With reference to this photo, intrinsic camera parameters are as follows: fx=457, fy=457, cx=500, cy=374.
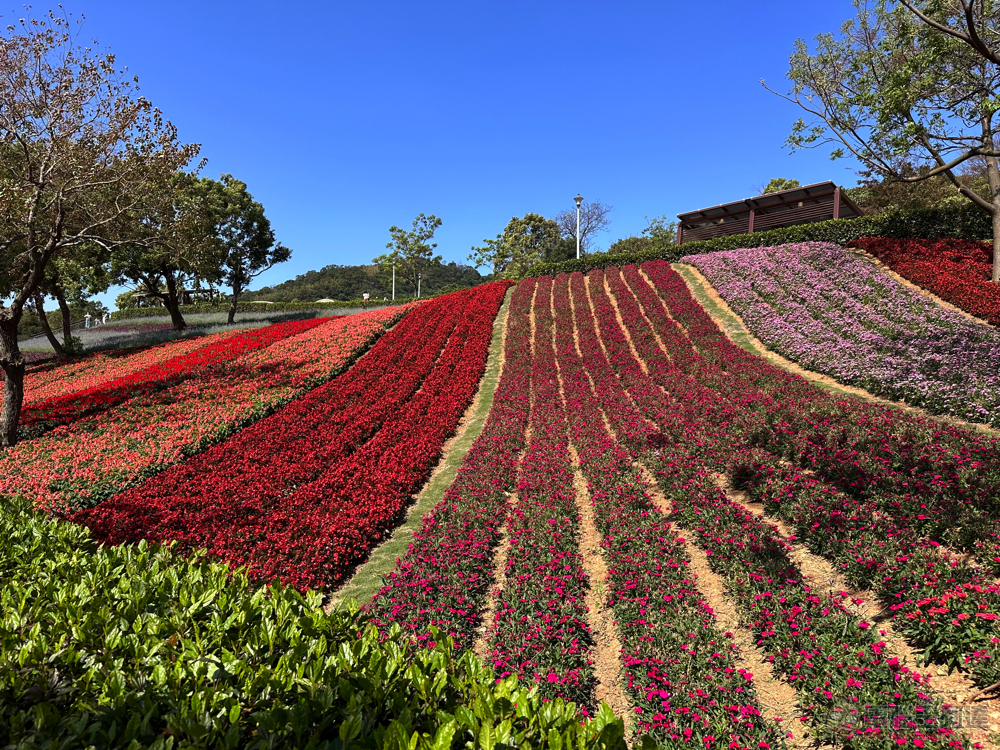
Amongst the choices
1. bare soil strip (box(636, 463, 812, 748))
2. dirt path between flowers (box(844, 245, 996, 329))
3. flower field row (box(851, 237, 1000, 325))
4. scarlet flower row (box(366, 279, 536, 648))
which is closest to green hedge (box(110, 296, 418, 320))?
dirt path between flowers (box(844, 245, 996, 329))

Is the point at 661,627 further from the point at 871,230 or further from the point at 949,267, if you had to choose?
the point at 871,230

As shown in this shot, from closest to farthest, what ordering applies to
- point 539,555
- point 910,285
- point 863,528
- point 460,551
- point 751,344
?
point 863,528, point 539,555, point 460,551, point 751,344, point 910,285

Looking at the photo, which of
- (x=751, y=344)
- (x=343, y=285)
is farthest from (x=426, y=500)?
(x=343, y=285)

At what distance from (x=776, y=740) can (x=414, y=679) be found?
3.05 meters

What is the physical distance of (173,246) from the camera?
15180 millimetres

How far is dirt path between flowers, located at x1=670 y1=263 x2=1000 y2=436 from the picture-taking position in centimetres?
919

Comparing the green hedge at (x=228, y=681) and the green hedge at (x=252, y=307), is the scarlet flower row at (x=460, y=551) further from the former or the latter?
the green hedge at (x=252, y=307)

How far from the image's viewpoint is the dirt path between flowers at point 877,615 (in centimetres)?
349

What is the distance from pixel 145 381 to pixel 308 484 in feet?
38.2

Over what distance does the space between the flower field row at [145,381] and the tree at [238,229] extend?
13037 mm

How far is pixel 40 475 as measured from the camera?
9062 mm

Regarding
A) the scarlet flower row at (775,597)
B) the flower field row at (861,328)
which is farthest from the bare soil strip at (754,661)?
the flower field row at (861,328)

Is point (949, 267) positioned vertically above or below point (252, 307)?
below

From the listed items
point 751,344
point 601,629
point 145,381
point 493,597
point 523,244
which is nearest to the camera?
point 601,629
